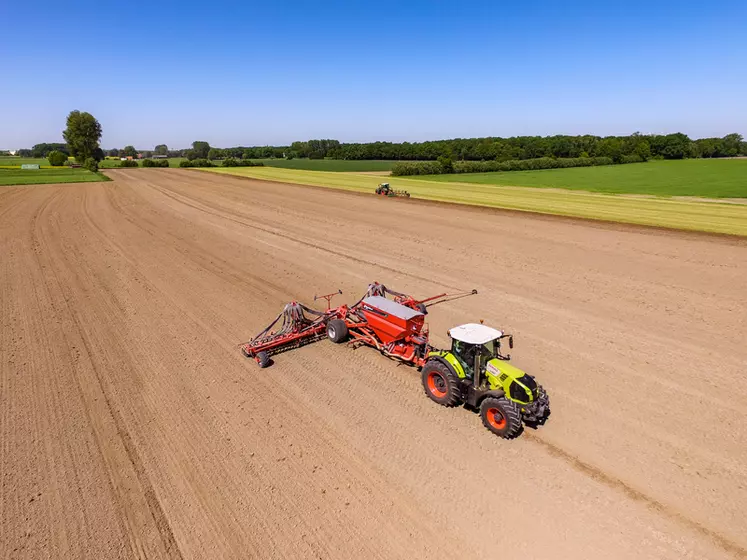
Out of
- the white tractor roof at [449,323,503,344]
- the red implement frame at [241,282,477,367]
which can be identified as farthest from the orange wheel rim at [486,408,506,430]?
the red implement frame at [241,282,477,367]

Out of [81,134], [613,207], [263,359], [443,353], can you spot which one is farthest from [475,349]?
[81,134]

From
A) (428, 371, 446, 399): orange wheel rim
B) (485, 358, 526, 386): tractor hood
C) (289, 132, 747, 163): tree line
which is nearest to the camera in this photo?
(485, 358, 526, 386): tractor hood

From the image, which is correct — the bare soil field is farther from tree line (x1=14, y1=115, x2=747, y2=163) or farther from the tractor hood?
tree line (x1=14, y1=115, x2=747, y2=163)

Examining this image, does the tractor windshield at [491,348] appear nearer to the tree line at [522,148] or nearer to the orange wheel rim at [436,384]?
the orange wheel rim at [436,384]

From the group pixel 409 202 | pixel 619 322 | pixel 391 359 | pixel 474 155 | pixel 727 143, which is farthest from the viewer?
pixel 727 143

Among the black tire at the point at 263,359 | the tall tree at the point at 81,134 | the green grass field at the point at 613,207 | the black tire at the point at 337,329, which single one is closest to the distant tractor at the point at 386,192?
the green grass field at the point at 613,207

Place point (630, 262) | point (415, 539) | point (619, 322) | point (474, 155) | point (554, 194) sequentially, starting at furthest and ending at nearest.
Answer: point (474, 155) < point (554, 194) < point (630, 262) < point (619, 322) < point (415, 539)

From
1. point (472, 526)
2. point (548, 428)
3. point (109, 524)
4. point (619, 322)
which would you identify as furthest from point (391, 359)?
point (619, 322)

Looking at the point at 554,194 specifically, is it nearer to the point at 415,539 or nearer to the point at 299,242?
the point at 299,242
